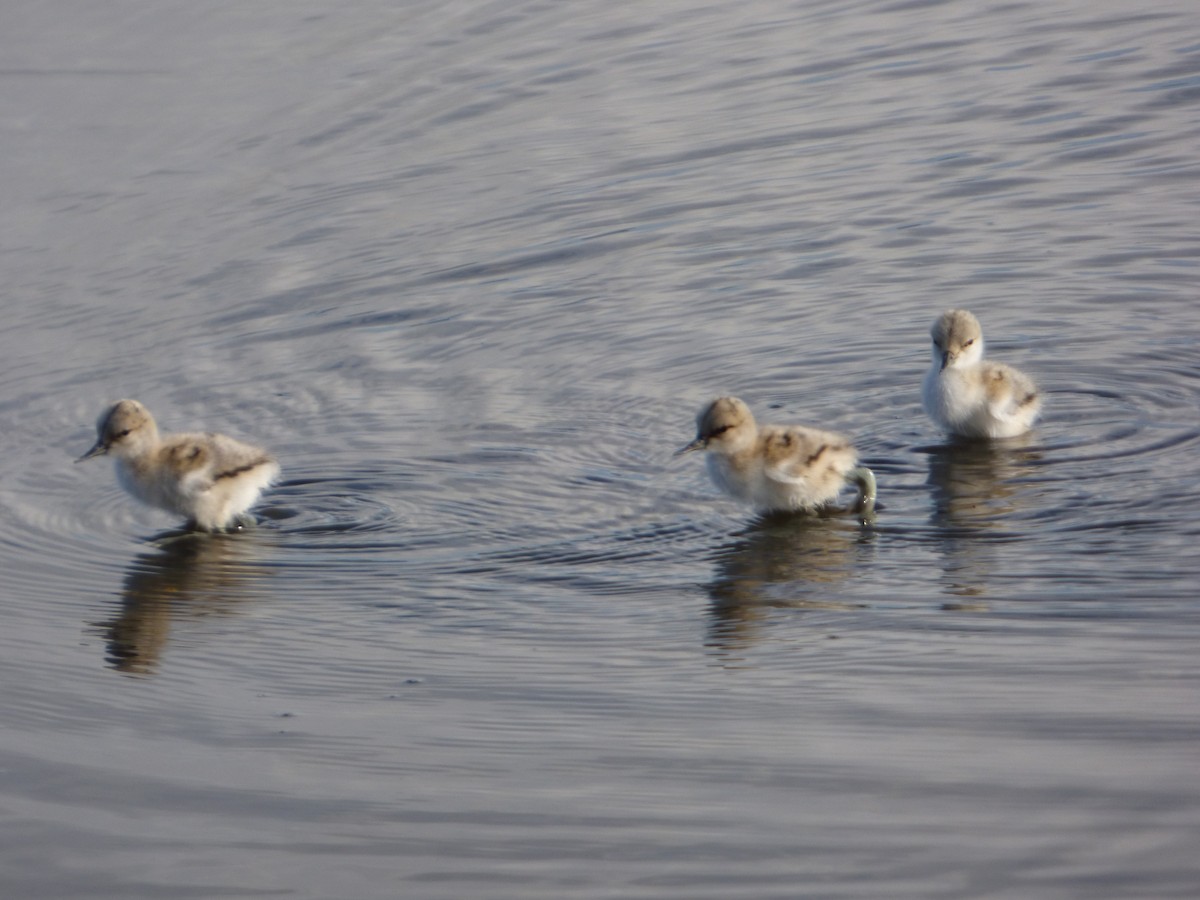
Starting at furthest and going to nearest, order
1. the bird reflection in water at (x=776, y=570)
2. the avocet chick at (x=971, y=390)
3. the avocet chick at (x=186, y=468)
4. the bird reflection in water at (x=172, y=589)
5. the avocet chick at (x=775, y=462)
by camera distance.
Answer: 1. the avocet chick at (x=971, y=390)
2. the avocet chick at (x=186, y=468)
3. the avocet chick at (x=775, y=462)
4. the bird reflection in water at (x=172, y=589)
5. the bird reflection in water at (x=776, y=570)

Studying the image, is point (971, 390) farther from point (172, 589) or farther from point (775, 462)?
point (172, 589)

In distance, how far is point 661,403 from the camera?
25.8 ft

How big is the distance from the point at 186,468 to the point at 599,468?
1.65m

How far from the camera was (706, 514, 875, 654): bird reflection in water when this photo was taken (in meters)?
5.63

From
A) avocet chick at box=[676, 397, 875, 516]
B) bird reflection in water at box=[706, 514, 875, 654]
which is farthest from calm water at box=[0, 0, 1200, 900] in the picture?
avocet chick at box=[676, 397, 875, 516]

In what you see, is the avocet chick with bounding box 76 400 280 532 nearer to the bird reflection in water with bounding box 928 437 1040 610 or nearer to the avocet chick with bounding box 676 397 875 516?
the avocet chick with bounding box 676 397 875 516

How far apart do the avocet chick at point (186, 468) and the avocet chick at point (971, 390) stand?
2.80 m

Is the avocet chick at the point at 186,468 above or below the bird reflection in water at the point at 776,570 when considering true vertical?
above

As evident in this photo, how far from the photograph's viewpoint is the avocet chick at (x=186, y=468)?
6.84 m

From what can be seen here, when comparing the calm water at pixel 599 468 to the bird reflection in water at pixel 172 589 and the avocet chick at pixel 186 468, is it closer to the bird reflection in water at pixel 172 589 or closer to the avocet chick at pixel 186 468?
the bird reflection in water at pixel 172 589

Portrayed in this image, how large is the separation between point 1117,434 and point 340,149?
275 inches

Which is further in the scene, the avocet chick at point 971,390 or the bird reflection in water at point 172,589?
the avocet chick at point 971,390

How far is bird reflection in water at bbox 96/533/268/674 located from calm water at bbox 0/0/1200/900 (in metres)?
0.03

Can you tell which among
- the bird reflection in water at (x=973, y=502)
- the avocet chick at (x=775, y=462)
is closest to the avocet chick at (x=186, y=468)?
the avocet chick at (x=775, y=462)
